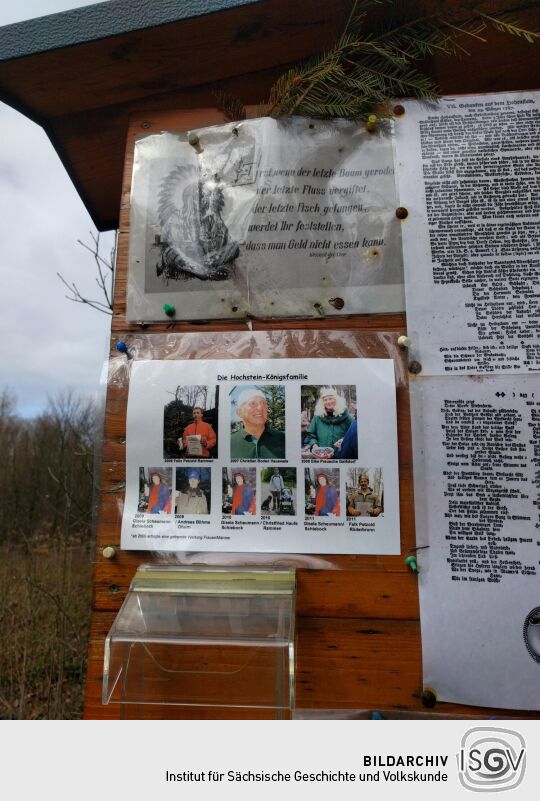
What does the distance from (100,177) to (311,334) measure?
4.00 ft

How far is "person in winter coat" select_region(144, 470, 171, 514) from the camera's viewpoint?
1209mm

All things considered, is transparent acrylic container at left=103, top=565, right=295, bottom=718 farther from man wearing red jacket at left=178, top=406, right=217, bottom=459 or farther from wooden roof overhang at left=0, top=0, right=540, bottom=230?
wooden roof overhang at left=0, top=0, right=540, bottom=230

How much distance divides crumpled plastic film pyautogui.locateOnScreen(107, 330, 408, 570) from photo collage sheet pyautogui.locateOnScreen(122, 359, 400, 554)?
2 centimetres

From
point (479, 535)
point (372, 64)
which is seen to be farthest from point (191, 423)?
point (372, 64)

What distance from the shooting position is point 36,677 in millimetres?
5879

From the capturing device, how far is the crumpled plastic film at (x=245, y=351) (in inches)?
46.1

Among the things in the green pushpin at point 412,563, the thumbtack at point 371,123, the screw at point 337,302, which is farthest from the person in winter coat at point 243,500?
the thumbtack at point 371,123

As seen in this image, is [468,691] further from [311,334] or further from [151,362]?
[151,362]

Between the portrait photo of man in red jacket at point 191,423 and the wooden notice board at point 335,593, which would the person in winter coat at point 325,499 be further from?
the portrait photo of man in red jacket at point 191,423

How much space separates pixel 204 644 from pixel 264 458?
0.45 meters

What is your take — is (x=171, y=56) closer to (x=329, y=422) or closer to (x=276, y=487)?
(x=329, y=422)
